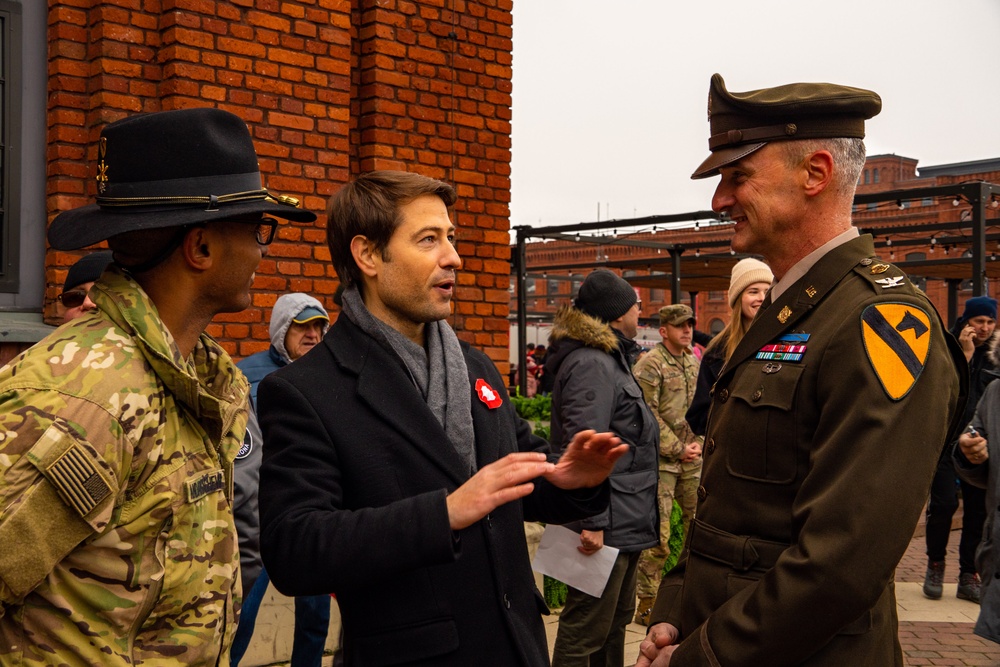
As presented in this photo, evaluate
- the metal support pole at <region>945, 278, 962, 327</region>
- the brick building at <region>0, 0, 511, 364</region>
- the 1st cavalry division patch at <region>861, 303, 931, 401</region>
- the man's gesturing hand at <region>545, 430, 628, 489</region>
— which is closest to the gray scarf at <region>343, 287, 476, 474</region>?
Answer: the man's gesturing hand at <region>545, 430, 628, 489</region>

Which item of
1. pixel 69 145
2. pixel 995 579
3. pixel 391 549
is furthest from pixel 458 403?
pixel 69 145

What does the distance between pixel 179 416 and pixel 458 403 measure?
2.49 feet

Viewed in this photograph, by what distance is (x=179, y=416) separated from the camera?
2.01 metres

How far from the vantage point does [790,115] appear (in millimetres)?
2285

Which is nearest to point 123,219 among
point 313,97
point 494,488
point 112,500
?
point 112,500

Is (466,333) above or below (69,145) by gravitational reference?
below

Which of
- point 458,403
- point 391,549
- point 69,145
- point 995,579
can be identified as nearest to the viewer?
point 391,549

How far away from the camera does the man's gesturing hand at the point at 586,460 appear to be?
7.45ft

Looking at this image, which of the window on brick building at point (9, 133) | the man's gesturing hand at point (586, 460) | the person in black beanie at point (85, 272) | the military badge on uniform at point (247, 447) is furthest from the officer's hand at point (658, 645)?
the window on brick building at point (9, 133)

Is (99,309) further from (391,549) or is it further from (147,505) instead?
(391,549)

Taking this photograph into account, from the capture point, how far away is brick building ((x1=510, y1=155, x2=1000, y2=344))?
1385 centimetres

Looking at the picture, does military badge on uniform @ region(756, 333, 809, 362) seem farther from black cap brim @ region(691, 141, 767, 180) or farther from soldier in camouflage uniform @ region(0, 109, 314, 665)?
soldier in camouflage uniform @ region(0, 109, 314, 665)

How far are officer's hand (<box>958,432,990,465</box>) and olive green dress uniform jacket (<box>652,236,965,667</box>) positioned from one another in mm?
2660

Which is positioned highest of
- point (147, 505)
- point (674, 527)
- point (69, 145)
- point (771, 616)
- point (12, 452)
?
point (69, 145)
